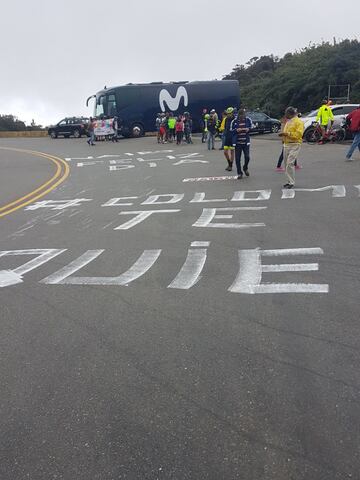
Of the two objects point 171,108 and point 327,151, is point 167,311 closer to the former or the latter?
point 327,151

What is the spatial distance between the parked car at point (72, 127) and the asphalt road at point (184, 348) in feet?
102

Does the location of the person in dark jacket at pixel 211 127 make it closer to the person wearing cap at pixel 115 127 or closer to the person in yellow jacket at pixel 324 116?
the person in yellow jacket at pixel 324 116

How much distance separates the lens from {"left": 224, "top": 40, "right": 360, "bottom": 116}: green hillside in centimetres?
3712

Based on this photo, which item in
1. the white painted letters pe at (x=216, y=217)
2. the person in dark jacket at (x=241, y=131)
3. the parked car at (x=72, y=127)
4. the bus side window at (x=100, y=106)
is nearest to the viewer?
the white painted letters pe at (x=216, y=217)

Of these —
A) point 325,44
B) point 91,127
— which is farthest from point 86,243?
point 325,44

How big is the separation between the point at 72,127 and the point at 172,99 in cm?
968

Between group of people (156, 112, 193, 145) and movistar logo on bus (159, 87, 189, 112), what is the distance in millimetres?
4441

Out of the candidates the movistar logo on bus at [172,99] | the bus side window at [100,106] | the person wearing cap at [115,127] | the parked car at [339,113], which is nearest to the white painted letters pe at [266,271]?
the parked car at [339,113]

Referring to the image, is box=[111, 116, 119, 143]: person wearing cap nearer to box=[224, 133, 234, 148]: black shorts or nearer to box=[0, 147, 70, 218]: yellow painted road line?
box=[0, 147, 70, 218]: yellow painted road line

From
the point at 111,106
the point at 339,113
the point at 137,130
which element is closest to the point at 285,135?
the point at 339,113

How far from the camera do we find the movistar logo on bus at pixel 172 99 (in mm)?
32656

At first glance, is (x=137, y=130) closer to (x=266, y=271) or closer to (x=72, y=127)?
(x=72, y=127)

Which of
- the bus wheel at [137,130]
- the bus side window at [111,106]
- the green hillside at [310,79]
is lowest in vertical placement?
the bus wheel at [137,130]

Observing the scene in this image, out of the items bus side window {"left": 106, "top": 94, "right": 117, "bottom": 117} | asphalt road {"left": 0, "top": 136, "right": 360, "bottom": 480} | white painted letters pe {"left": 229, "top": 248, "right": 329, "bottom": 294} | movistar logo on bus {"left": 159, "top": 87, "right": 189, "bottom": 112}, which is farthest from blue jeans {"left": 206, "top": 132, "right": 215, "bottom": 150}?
white painted letters pe {"left": 229, "top": 248, "right": 329, "bottom": 294}
